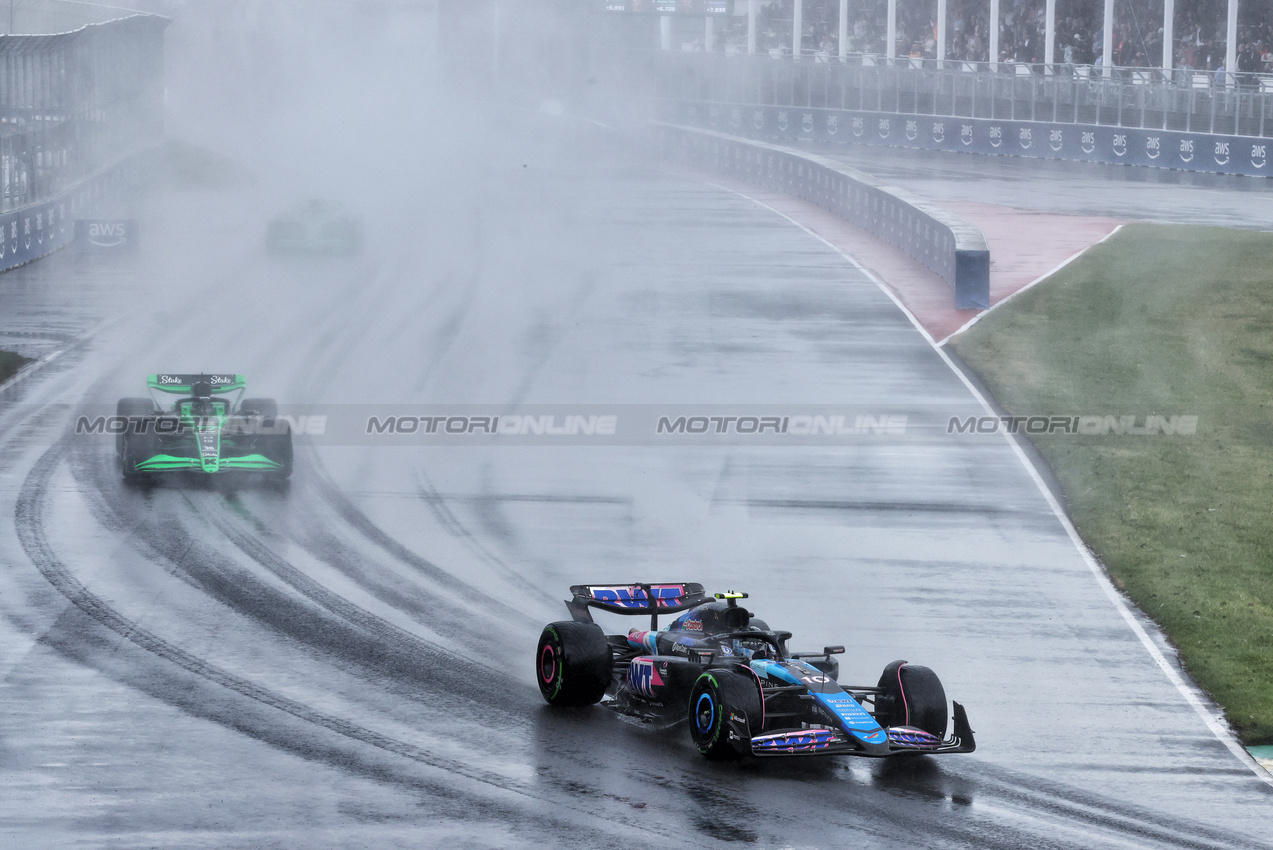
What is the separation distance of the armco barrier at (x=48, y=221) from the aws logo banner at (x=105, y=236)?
1.00 feet

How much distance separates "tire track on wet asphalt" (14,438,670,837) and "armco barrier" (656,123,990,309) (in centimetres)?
1698

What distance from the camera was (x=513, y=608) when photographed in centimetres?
1385

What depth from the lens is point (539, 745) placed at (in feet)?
35.6

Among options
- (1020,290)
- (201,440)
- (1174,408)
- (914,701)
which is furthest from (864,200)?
(914,701)

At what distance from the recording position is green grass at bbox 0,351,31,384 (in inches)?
945

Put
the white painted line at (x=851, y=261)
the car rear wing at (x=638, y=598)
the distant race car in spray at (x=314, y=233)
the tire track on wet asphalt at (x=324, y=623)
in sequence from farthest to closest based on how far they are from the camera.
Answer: the distant race car in spray at (x=314, y=233) → the white painted line at (x=851, y=261) → the car rear wing at (x=638, y=598) → the tire track on wet asphalt at (x=324, y=623)

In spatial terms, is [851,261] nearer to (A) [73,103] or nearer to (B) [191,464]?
(A) [73,103]

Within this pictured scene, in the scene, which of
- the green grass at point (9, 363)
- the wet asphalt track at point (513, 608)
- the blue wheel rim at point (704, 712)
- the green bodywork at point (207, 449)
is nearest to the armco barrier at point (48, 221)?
the wet asphalt track at point (513, 608)

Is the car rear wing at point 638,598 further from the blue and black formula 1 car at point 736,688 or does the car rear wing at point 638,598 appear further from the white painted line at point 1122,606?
the white painted line at point 1122,606

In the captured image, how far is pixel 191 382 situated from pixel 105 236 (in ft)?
64.4

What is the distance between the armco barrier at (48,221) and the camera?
33.1m

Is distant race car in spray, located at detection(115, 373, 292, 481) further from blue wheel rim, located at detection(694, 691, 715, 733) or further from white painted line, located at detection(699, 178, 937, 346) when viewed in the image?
white painted line, located at detection(699, 178, 937, 346)

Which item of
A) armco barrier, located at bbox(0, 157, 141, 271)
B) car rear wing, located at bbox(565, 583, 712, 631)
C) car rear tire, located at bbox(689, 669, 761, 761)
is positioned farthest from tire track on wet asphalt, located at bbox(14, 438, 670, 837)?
armco barrier, located at bbox(0, 157, 141, 271)

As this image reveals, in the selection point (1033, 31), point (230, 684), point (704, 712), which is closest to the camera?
point (704, 712)
